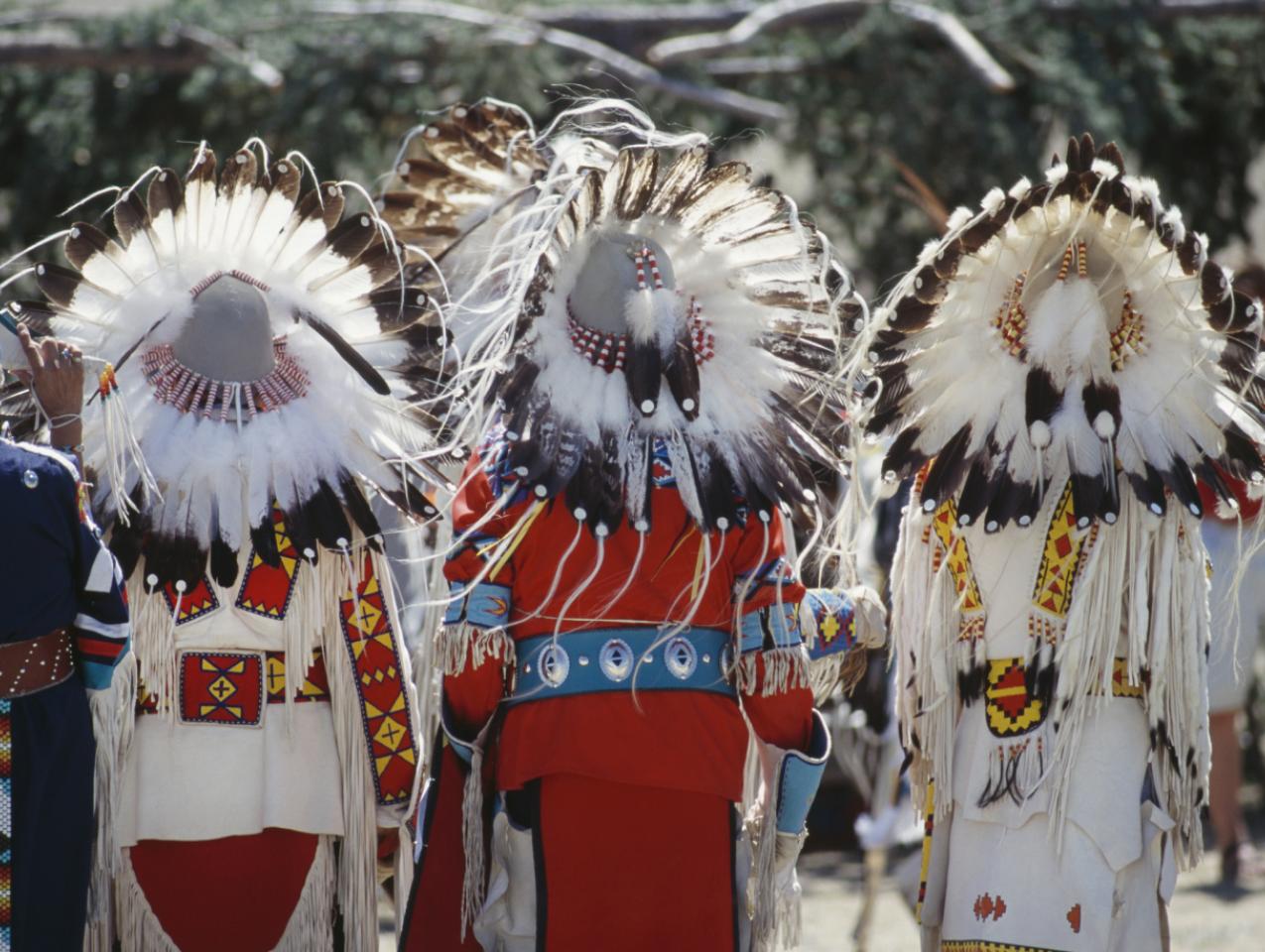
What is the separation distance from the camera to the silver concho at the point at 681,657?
3.31m

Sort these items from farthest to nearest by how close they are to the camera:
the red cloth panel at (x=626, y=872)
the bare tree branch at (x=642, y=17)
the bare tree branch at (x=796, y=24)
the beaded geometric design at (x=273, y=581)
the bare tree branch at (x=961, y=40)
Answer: the bare tree branch at (x=642, y=17), the bare tree branch at (x=796, y=24), the bare tree branch at (x=961, y=40), the beaded geometric design at (x=273, y=581), the red cloth panel at (x=626, y=872)

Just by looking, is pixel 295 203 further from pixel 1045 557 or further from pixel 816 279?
pixel 1045 557

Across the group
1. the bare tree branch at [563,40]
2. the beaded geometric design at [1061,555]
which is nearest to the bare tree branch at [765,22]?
the bare tree branch at [563,40]

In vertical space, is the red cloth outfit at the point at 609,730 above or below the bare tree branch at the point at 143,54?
below

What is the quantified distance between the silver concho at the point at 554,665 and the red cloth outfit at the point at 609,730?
12 millimetres

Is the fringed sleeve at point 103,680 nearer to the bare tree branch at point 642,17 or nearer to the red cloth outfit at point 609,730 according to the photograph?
the red cloth outfit at point 609,730

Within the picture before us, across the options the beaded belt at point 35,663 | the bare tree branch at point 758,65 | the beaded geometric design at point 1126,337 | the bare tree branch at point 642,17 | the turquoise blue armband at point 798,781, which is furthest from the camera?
the bare tree branch at point 758,65

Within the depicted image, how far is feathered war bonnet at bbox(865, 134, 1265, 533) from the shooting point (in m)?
3.51

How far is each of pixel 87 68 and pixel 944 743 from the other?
15.8 ft

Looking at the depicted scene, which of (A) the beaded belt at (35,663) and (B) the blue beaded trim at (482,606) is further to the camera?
(B) the blue beaded trim at (482,606)

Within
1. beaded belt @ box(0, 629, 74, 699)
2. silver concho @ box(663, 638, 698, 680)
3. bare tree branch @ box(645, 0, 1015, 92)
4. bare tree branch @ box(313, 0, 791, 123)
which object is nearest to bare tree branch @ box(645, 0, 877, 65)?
bare tree branch @ box(645, 0, 1015, 92)

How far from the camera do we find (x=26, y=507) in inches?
120

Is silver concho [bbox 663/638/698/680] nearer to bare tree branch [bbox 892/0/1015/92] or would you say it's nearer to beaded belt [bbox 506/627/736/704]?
beaded belt [bbox 506/627/736/704]

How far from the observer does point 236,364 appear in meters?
3.52
